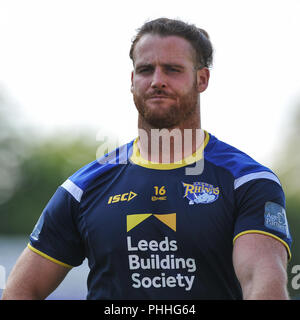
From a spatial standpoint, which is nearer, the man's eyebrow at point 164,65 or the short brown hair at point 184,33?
the man's eyebrow at point 164,65

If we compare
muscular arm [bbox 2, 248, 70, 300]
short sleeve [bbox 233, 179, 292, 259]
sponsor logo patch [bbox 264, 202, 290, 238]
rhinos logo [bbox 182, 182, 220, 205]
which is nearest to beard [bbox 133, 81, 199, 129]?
rhinos logo [bbox 182, 182, 220, 205]

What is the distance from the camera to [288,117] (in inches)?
1334

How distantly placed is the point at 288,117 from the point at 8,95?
51.7 ft

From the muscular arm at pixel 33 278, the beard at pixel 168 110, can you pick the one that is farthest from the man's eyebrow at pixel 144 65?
the muscular arm at pixel 33 278

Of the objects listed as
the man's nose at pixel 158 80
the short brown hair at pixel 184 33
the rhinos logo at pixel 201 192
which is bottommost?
the rhinos logo at pixel 201 192

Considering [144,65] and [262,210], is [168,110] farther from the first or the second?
[262,210]

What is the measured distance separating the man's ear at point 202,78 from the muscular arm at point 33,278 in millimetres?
1577

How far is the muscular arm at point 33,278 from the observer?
3.91 metres

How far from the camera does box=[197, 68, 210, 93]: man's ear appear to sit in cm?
420

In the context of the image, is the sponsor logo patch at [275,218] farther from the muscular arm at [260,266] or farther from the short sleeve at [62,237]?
the short sleeve at [62,237]

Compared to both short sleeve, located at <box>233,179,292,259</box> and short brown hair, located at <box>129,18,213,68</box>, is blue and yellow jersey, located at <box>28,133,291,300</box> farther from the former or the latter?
short brown hair, located at <box>129,18,213,68</box>

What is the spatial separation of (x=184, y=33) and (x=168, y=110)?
0.63 m
